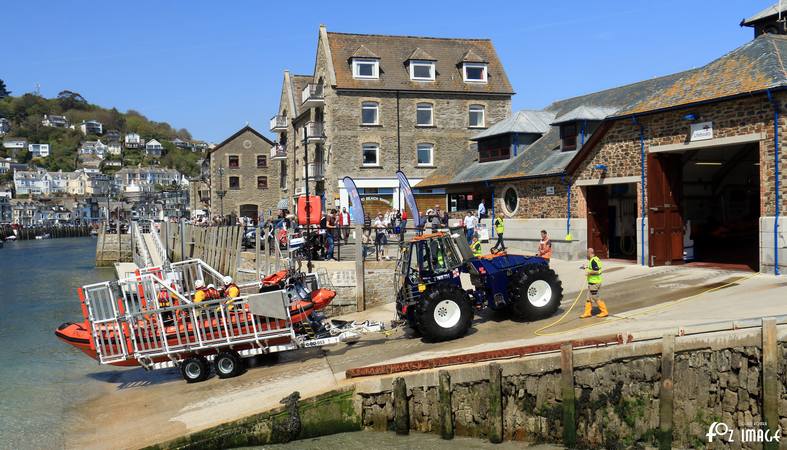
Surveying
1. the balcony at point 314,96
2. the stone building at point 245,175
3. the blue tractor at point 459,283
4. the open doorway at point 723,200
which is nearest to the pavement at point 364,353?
the blue tractor at point 459,283

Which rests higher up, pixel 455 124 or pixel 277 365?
pixel 455 124

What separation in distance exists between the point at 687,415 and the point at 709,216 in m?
15.7

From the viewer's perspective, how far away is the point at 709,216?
78.8 feet

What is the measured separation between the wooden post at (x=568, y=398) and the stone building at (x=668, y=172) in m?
8.15

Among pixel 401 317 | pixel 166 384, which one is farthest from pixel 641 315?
pixel 166 384

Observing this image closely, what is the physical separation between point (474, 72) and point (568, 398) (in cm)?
3681

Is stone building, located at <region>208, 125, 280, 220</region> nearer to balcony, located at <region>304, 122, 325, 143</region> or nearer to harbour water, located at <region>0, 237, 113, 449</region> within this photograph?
balcony, located at <region>304, 122, 325, 143</region>

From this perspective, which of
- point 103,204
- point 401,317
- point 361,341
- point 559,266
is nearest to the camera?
point 401,317

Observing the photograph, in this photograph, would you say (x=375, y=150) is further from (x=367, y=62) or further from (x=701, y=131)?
(x=701, y=131)

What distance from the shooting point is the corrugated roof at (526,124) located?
93.0ft

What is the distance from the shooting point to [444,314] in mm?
14500

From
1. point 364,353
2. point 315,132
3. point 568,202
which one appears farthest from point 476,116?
point 364,353

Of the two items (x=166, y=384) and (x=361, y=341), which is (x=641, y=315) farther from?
(x=166, y=384)

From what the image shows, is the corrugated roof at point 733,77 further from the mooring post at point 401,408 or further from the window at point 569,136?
the mooring post at point 401,408
